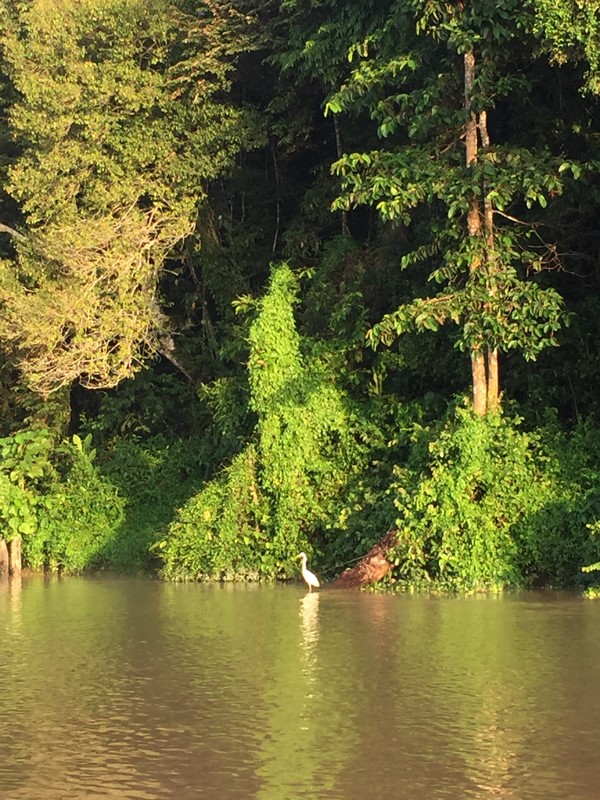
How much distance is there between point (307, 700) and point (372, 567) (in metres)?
5.99

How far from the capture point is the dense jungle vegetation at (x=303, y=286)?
14273 millimetres

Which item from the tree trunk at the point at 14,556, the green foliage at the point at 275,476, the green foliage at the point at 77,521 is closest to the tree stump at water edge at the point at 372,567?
the green foliage at the point at 275,476

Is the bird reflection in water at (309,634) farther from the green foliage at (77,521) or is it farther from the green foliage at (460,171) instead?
the green foliage at (77,521)

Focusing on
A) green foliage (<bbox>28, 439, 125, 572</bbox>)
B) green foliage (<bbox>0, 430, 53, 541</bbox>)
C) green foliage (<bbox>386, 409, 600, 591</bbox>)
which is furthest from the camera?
green foliage (<bbox>28, 439, 125, 572</bbox>)

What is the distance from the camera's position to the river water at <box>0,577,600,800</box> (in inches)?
251

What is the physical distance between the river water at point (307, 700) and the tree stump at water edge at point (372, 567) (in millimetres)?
916

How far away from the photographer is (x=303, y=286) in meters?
19.0

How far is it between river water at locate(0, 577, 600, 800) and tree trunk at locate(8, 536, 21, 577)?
16.1 ft

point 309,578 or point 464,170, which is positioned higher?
point 464,170

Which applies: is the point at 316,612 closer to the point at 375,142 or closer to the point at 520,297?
the point at 520,297

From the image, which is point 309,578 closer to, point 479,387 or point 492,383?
point 479,387

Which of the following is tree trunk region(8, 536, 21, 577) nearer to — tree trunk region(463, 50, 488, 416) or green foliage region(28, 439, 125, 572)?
green foliage region(28, 439, 125, 572)

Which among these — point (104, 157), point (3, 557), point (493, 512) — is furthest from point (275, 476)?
point (104, 157)

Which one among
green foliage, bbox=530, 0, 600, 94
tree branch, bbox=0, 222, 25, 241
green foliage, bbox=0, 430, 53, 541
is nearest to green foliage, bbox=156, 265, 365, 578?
green foliage, bbox=0, 430, 53, 541
